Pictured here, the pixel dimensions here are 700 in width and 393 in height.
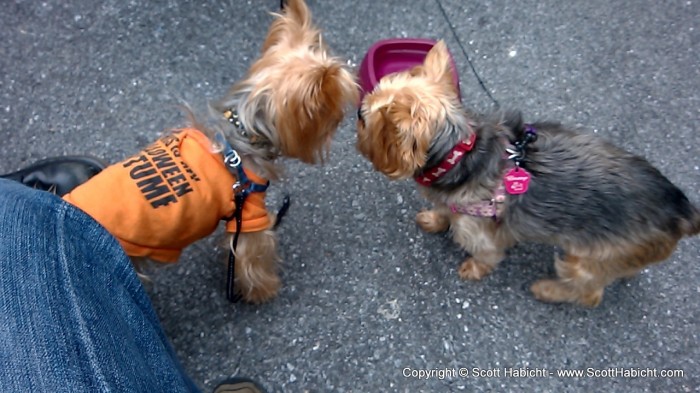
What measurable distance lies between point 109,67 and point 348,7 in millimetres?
1352

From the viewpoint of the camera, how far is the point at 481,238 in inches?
92.4

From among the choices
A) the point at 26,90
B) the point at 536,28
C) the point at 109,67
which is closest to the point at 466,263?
the point at 536,28

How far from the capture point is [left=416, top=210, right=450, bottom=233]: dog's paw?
8.71 ft

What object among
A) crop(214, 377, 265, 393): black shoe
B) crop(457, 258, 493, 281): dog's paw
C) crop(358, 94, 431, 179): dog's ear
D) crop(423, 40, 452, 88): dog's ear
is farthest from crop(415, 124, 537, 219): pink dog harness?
crop(214, 377, 265, 393): black shoe

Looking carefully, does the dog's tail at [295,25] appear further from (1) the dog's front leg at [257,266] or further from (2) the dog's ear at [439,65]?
(1) the dog's front leg at [257,266]

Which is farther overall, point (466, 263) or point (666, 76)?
point (666, 76)

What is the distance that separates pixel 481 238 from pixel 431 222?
0.37 metres

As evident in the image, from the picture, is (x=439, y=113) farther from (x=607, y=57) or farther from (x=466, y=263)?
(x=607, y=57)

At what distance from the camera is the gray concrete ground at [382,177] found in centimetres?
246

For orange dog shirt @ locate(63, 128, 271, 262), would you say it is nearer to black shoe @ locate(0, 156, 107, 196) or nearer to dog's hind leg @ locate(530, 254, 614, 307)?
black shoe @ locate(0, 156, 107, 196)

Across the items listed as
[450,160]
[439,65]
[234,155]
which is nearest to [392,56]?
[439,65]

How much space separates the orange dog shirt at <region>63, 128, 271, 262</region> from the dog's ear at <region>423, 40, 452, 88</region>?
2.58 feet

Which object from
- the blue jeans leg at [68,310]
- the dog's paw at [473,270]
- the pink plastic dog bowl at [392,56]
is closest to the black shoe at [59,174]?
the blue jeans leg at [68,310]

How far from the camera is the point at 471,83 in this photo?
3072 millimetres
